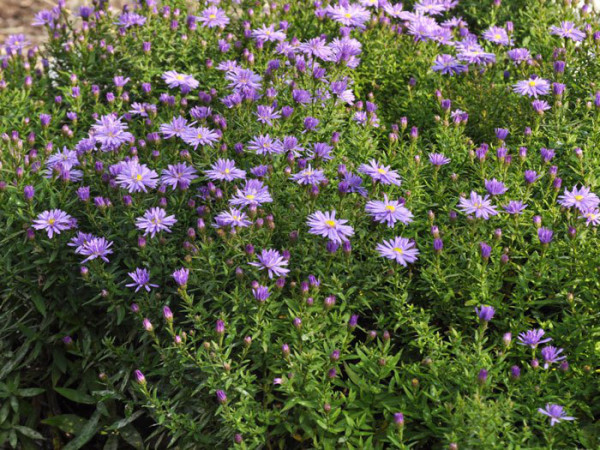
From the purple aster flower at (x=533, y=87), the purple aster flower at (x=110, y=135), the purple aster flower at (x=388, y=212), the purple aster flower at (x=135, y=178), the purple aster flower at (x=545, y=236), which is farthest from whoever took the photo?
the purple aster flower at (x=533, y=87)

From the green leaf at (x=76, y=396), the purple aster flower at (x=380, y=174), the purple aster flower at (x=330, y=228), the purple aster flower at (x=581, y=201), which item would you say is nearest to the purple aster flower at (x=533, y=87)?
the purple aster flower at (x=581, y=201)

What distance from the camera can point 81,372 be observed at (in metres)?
3.53

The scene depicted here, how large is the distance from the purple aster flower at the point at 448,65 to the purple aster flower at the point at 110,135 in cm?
183

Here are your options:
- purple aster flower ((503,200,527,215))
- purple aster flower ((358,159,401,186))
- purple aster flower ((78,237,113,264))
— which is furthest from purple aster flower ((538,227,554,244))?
purple aster flower ((78,237,113,264))

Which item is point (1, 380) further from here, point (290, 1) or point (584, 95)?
point (584, 95)

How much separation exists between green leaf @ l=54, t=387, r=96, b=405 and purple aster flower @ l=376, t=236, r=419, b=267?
154 centimetres

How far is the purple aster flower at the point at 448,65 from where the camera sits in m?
4.17

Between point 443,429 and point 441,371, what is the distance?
0.78 ft

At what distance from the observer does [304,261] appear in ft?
10.2

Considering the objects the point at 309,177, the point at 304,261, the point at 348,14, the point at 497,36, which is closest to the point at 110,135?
the point at 309,177

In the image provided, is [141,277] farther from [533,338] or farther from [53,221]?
[533,338]

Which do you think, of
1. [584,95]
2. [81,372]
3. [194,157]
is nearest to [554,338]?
[584,95]

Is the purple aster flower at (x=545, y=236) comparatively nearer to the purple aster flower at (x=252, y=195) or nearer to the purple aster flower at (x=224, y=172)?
the purple aster flower at (x=252, y=195)

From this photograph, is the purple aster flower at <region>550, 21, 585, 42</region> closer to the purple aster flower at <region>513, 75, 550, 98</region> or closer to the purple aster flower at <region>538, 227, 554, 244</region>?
the purple aster flower at <region>513, 75, 550, 98</region>
